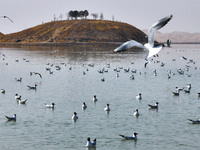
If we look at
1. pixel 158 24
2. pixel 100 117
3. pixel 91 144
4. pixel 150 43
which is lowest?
pixel 91 144

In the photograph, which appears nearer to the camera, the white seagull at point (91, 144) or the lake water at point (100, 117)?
the white seagull at point (91, 144)

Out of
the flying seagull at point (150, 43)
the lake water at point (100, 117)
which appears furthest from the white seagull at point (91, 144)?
the flying seagull at point (150, 43)

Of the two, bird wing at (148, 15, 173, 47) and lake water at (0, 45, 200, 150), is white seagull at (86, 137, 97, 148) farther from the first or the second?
bird wing at (148, 15, 173, 47)

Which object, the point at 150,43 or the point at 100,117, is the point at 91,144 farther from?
the point at 150,43

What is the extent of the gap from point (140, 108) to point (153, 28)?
84.8ft

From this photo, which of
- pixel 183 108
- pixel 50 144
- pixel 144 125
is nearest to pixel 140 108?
pixel 183 108

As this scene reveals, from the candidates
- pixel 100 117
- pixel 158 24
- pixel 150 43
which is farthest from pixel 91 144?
pixel 158 24

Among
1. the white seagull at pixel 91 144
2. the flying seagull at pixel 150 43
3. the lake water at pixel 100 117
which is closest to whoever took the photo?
the flying seagull at pixel 150 43

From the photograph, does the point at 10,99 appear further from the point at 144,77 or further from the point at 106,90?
the point at 144,77

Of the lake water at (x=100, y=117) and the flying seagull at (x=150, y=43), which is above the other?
the flying seagull at (x=150, y=43)

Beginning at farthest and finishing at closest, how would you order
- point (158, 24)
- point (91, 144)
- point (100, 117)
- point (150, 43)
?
point (100, 117) < point (91, 144) < point (158, 24) < point (150, 43)

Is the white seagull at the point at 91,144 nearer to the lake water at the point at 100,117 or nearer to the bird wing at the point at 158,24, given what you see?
the lake water at the point at 100,117

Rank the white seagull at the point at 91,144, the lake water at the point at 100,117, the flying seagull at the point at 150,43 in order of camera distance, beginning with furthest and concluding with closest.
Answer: the lake water at the point at 100,117 < the white seagull at the point at 91,144 < the flying seagull at the point at 150,43

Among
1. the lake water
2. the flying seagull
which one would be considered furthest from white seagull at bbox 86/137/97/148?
the flying seagull
